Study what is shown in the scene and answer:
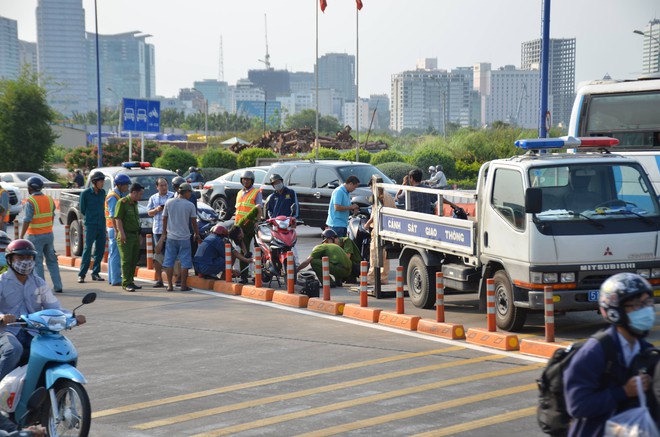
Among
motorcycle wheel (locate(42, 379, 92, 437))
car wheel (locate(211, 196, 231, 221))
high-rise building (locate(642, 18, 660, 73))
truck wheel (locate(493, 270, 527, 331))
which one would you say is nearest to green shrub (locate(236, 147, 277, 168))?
high-rise building (locate(642, 18, 660, 73))

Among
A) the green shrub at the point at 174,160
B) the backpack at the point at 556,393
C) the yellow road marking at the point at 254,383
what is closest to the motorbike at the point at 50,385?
the yellow road marking at the point at 254,383

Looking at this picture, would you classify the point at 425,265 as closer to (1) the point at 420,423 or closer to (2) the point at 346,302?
(2) the point at 346,302

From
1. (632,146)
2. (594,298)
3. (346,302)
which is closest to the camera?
(594,298)

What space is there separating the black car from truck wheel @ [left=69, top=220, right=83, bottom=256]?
5.00 metres

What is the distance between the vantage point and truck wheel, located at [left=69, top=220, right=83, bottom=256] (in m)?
22.3

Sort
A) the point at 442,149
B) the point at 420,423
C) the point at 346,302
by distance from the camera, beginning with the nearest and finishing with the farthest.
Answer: the point at 420,423 → the point at 346,302 → the point at 442,149

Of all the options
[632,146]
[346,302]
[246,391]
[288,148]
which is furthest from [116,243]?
[288,148]

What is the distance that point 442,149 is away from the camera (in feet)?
183

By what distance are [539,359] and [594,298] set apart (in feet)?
4.14

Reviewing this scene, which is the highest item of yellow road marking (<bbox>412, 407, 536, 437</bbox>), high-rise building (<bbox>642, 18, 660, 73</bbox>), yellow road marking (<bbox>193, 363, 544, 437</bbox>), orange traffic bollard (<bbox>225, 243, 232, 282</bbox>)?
high-rise building (<bbox>642, 18, 660, 73</bbox>)

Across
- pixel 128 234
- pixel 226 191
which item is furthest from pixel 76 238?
pixel 226 191

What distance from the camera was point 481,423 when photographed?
824 cm

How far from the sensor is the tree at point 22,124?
48625mm

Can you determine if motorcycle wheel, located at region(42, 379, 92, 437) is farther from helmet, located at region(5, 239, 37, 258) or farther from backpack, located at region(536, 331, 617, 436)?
backpack, located at region(536, 331, 617, 436)
